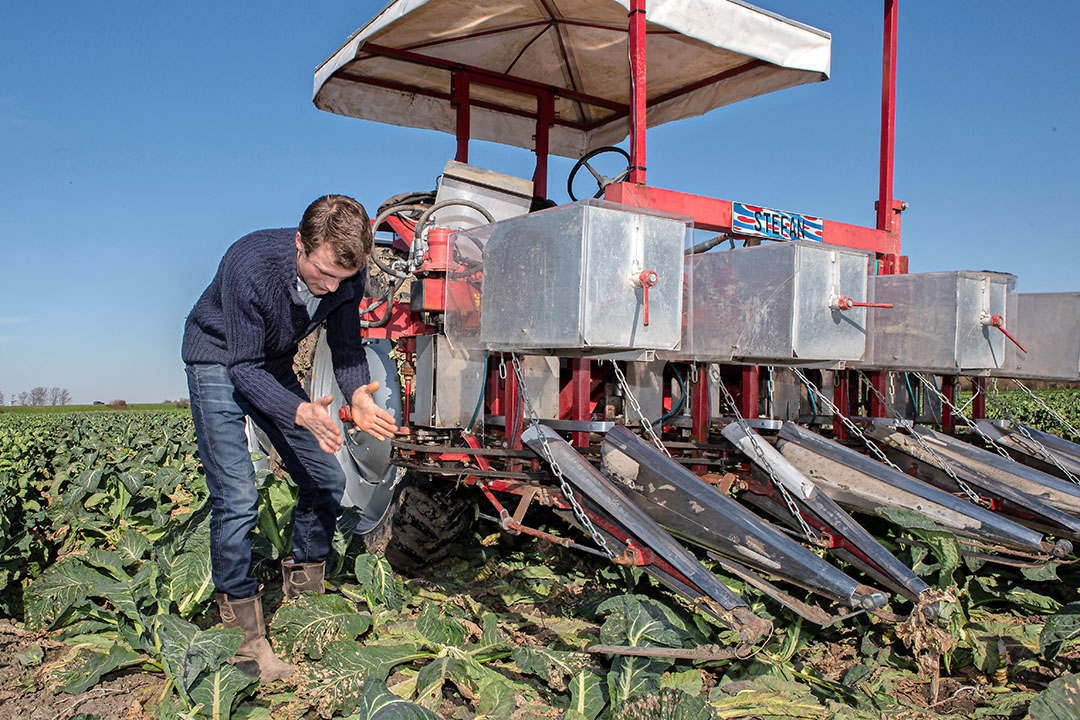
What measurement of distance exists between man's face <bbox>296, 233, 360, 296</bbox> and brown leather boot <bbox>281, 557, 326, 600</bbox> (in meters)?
1.33

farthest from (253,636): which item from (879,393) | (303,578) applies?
(879,393)

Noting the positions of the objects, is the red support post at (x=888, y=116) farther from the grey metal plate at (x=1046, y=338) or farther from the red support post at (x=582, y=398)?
the red support post at (x=582, y=398)

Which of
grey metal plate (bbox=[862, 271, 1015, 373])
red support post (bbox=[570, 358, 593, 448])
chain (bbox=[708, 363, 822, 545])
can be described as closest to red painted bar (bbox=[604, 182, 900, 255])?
grey metal plate (bbox=[862, 271, 1015, 373])

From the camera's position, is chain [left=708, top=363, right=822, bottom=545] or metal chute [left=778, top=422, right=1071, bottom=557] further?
metal chute [left=778, top=422, right=1071, bottom=557]

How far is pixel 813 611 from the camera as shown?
8.03 ft

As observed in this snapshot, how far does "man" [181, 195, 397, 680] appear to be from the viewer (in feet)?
8.66

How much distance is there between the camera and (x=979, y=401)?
4.77 metres

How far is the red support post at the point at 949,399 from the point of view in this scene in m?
4.62

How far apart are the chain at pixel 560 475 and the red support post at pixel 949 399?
8.72 feet

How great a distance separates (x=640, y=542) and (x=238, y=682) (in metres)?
1.42

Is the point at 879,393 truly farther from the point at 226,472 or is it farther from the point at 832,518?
Answer: the point at 226,472

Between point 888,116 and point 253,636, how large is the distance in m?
4.48

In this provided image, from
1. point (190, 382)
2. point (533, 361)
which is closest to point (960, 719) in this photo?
point (533, 361)

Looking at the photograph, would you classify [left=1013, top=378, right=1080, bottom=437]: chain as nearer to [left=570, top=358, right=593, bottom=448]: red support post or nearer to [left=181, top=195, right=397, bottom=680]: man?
[left=570, top=358, right=593, bottom=448]: red support post
